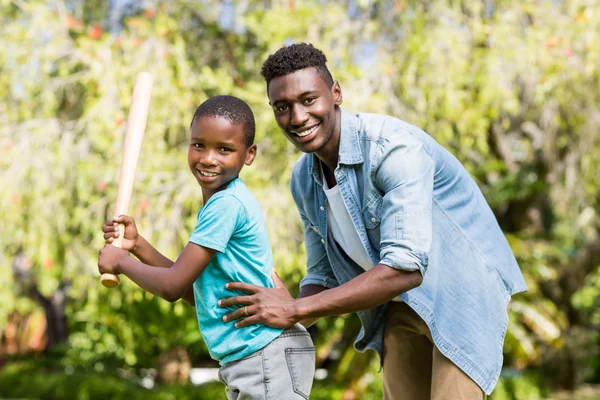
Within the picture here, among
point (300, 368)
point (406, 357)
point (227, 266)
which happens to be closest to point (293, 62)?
point (227, 266)

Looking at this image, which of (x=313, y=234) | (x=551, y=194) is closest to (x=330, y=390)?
(x=551, y=194)

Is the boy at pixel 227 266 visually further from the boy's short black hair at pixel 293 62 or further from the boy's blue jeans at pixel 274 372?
the boy's short black hair at pixel 293 62

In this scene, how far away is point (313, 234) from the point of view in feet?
9.81

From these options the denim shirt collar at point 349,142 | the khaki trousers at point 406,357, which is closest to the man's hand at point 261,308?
the denim shirt collar at point 349,142

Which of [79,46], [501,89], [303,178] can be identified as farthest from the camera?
[79,46]

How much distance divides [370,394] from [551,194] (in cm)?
339

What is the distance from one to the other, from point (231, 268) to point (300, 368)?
36 cm

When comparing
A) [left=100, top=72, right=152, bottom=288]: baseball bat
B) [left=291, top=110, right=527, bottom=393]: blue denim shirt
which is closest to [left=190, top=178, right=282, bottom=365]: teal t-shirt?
[left=100, top=72, right=152, bottom=288]: baseball bat

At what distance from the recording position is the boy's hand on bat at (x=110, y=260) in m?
2.32

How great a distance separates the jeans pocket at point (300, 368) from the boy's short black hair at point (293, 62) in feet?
2.72

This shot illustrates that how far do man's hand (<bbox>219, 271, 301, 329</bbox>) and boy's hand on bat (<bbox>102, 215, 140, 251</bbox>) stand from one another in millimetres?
361

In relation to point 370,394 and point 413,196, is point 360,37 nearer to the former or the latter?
point 370,394

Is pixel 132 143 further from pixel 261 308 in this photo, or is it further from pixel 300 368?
pixel 300 368

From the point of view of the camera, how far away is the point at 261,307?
228 centimetres
